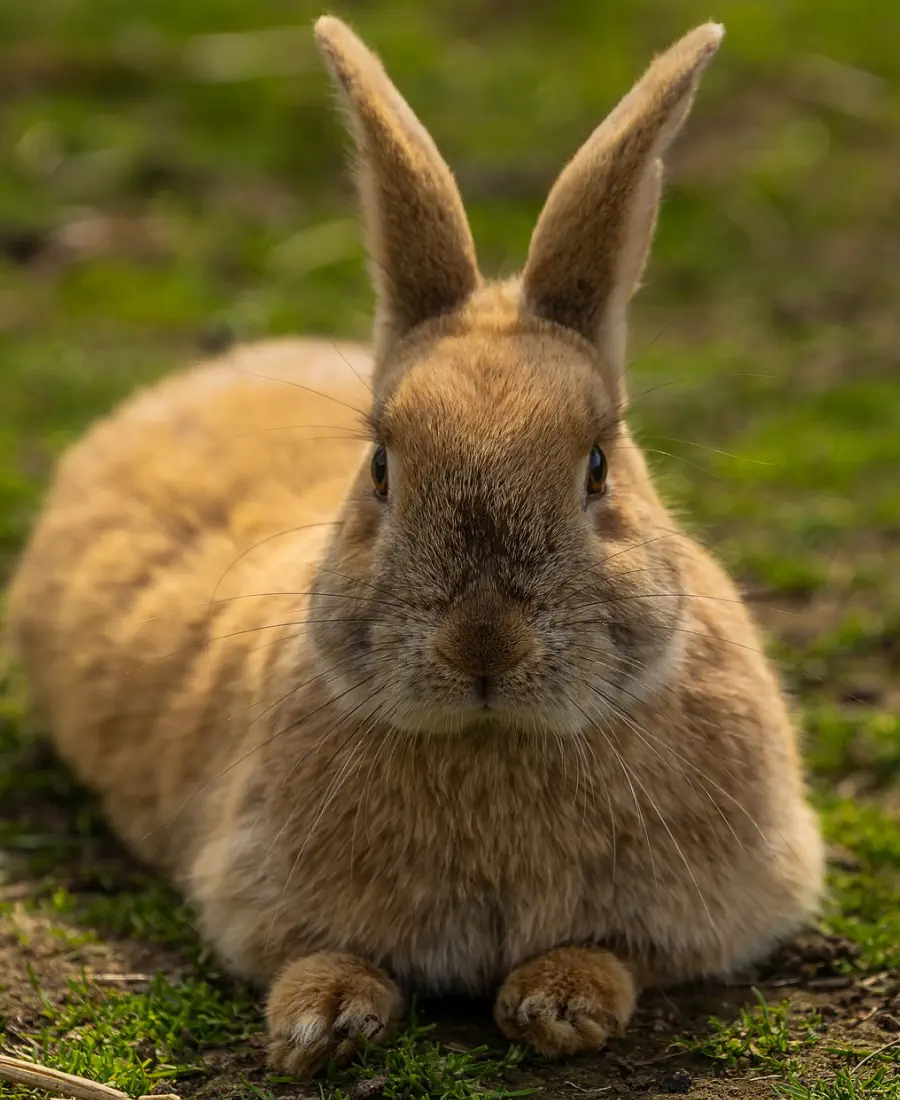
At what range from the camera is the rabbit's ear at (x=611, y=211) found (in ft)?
11.5

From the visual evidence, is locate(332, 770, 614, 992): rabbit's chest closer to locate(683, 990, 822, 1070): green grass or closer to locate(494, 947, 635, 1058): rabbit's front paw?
locate(494, 947, 635, 1058): rabbit's front paw

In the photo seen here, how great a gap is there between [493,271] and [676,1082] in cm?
504

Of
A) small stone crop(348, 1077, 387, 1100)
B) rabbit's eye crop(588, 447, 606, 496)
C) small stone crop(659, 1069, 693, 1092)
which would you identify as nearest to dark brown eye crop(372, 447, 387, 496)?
rabbit's eye crop(588, 447, 606, 496)

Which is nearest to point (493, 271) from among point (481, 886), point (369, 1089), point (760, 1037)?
point (481, 886)

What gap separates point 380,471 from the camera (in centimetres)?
336

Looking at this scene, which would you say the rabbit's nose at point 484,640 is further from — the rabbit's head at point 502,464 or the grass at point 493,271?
the grass at point 493,271

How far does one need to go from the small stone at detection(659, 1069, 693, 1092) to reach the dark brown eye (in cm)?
125

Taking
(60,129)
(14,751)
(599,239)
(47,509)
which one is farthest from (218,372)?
(60,129)

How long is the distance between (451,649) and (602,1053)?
3.15 ft

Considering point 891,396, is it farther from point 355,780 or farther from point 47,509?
point 355,780

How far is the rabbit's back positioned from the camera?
4188 millimetres

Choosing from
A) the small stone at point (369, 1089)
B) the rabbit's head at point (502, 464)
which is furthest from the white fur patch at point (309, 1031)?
the rabbit's head at point (502, 464)

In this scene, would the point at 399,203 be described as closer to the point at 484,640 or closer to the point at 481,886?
the point at 484,640

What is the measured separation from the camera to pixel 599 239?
3.56 meters
